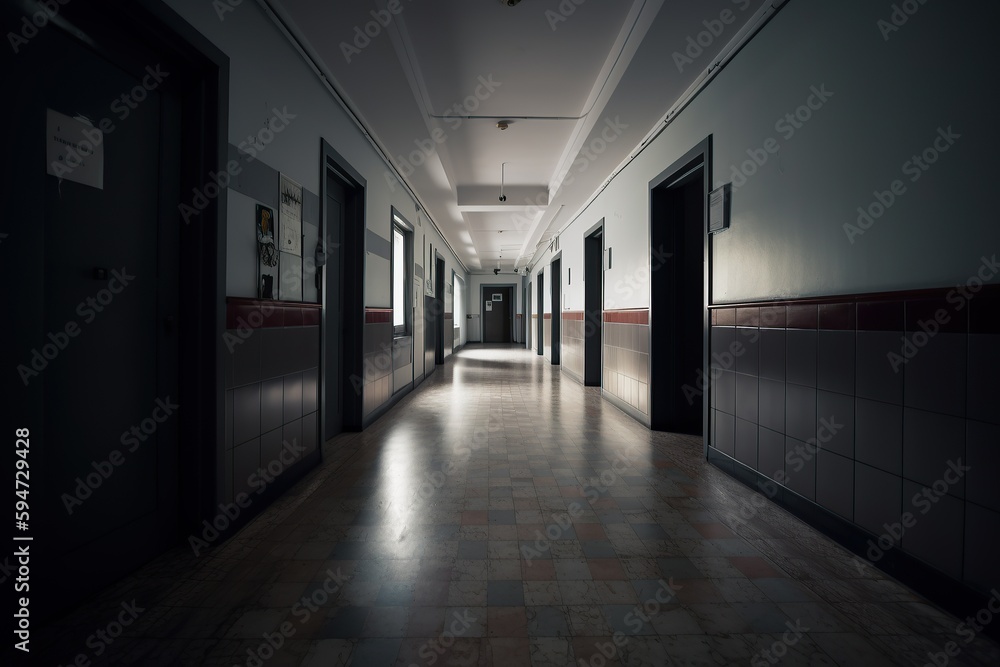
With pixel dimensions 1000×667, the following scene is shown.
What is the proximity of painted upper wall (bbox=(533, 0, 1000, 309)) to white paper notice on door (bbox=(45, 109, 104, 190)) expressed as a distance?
3.13 metres

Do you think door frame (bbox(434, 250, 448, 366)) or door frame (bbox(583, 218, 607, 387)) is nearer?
door frame (bbox(583, 218, 607, 387))

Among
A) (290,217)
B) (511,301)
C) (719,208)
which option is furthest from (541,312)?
(290,217)

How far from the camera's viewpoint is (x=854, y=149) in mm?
2012

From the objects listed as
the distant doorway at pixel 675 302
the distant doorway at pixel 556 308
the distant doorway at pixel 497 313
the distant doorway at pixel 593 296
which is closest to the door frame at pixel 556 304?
the distant doorway at pixel 556 308

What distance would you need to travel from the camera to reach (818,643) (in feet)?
4.65

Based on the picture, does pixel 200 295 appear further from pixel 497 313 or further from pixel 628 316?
pixel 497 313

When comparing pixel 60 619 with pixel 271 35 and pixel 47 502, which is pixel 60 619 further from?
pixel 271 35

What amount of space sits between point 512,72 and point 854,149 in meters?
2.51

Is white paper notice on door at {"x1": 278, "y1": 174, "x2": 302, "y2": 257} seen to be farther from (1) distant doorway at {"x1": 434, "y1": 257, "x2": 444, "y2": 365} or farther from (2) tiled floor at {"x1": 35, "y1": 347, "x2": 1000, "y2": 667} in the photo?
(1) distant doorway at {"x1": 434, "y1": 257, "x2": 444, "y2": 365}

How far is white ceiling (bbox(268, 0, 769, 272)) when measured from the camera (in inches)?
106

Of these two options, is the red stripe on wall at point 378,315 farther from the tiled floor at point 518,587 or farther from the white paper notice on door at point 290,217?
the tiled floor at point 518,587

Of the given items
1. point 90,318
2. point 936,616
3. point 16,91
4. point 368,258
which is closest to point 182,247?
point 90,318

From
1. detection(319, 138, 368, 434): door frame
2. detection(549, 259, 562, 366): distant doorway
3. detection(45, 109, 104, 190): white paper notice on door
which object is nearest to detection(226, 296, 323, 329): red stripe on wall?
detection(45, 109, 104, 190): white paper notice on door

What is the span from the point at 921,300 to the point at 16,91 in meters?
3.20
